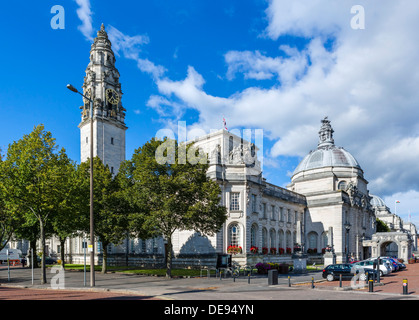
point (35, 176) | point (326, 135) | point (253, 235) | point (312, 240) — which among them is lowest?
point (312, 240)

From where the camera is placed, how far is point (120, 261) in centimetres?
5716

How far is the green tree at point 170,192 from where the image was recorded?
33438 millimetres

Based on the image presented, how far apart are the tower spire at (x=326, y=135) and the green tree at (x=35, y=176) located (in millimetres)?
78123

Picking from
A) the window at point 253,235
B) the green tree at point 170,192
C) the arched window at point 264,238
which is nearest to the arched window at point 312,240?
the arched window at point 264,238

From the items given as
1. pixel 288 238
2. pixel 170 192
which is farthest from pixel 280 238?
pixel 170 192

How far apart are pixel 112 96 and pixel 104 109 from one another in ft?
12.8

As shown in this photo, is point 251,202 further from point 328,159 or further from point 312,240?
point 328,159

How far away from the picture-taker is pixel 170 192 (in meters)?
34.3

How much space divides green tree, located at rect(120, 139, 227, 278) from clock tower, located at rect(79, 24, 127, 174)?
103 ft

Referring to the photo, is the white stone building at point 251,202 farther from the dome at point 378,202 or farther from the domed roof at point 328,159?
the dome at point 378,202
